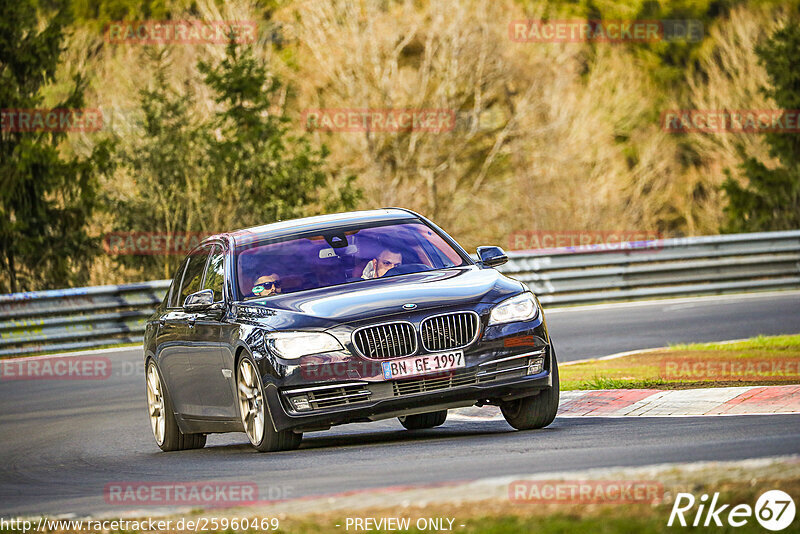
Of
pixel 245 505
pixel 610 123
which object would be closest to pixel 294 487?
pixel 245 505

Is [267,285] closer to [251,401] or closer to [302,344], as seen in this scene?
[251,401]

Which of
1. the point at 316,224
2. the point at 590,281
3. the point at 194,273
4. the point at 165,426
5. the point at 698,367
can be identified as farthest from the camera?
the point at 590,281

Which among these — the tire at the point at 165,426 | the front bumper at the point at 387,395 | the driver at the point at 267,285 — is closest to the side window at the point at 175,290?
the tire at the point at 165,426

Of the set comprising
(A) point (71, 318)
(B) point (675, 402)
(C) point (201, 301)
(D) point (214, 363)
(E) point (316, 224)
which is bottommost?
(A) point (71, 318)

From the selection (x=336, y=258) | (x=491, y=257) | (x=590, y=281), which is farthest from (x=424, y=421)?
(x=590, y=281)

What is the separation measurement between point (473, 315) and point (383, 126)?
34.3 meters

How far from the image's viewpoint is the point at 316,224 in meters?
11.1

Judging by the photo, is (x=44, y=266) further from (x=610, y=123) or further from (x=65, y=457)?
(x=610, y=123)

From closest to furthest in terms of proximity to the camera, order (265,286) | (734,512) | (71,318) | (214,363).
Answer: (734,512) < (265,286) < (214,363) < (71,318)

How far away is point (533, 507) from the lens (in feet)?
20.0

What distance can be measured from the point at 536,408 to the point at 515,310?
0.79 meters

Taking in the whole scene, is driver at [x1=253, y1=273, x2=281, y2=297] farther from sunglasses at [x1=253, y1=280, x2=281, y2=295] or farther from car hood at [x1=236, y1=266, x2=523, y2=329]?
car hood at [x1=236, y1=266, x2=523, y2=329]

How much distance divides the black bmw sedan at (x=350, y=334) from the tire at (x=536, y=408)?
0.01 meters

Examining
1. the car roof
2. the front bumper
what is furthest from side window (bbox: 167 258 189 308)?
the front bumper
